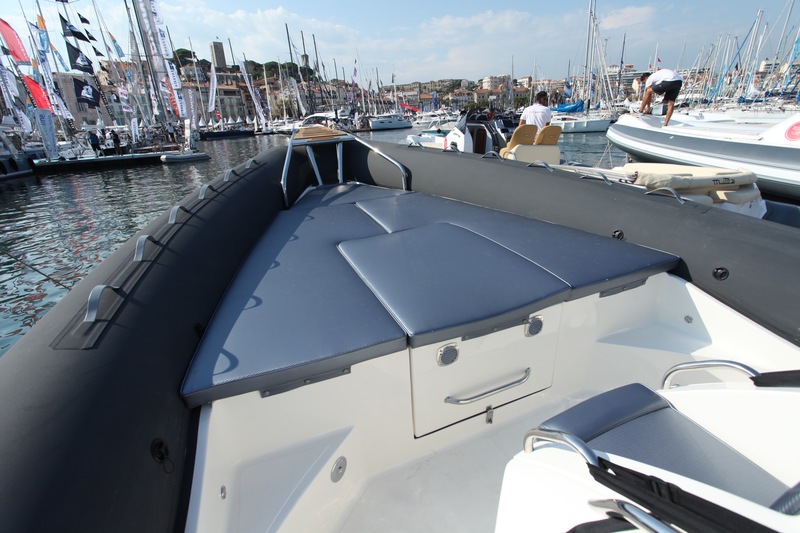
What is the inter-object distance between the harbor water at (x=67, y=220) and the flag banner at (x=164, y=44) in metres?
7.00

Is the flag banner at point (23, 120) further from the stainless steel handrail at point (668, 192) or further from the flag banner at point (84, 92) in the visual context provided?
the stainless steel handrail at point (668, 192)

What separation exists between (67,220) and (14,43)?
52.3 ft

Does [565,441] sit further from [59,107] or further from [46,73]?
[59,107]

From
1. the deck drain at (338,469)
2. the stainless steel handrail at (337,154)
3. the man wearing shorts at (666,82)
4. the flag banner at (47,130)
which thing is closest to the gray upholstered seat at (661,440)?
the deck drain at (338,469)

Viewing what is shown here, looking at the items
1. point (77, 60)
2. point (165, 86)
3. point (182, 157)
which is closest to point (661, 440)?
point (182, 157)

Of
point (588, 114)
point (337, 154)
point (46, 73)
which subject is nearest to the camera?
point (337, 154)

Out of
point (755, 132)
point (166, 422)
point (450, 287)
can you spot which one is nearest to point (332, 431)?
point (166, 422)

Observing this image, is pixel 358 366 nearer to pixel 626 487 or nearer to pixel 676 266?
pixel 626 487

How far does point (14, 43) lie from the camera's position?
17.7 m

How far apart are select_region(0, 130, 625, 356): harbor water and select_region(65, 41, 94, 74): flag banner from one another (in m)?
5.51

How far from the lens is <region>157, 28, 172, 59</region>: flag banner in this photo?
20375 millimetres

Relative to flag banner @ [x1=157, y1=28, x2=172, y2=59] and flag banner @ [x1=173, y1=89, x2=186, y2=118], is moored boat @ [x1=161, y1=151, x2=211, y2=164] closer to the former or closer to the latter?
flag banner @ [x1=173, y1=89, x2=186, y2=118]

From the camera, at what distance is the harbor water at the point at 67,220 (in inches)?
196

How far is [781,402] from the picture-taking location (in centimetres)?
77
